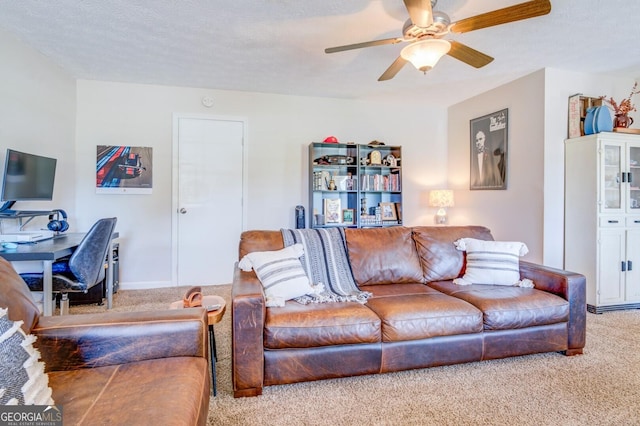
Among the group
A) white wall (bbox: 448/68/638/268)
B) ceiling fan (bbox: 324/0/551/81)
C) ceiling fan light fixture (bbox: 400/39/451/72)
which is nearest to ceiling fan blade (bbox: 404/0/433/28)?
ceiling fan (bbox: 324/0/551/81)

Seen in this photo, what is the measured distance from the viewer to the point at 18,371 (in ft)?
2.88

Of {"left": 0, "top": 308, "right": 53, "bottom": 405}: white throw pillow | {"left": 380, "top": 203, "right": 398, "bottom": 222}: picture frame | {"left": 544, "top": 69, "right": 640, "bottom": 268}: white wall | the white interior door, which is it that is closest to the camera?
{"left": 0, "top": 308, "right": 53, "bottom": 405}: white throw pillow

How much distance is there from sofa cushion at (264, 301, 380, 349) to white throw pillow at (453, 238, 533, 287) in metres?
1.01

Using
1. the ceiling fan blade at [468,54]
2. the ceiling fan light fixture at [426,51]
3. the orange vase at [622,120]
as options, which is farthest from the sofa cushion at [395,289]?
the orange vase at [622,120]

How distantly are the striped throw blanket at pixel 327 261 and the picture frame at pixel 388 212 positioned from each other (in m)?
1.95

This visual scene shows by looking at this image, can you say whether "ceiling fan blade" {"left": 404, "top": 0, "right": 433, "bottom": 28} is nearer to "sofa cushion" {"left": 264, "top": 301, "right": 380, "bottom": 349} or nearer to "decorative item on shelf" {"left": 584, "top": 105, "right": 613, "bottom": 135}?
"sofa cushion" {"left": 264, "top": 301, "right": 380, "bottom": 349}

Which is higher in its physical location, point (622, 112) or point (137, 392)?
point (622, 112)

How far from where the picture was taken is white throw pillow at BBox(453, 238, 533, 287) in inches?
94.1

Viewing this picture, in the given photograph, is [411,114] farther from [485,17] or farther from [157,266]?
[157,266]

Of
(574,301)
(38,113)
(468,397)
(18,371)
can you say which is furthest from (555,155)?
(38,113)

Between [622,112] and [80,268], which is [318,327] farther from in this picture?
[622,112]

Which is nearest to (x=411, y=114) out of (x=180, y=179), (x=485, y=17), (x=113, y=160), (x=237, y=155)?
(x=237, y=155)

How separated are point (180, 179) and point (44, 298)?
6.67 feet

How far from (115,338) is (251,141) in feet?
10.5
